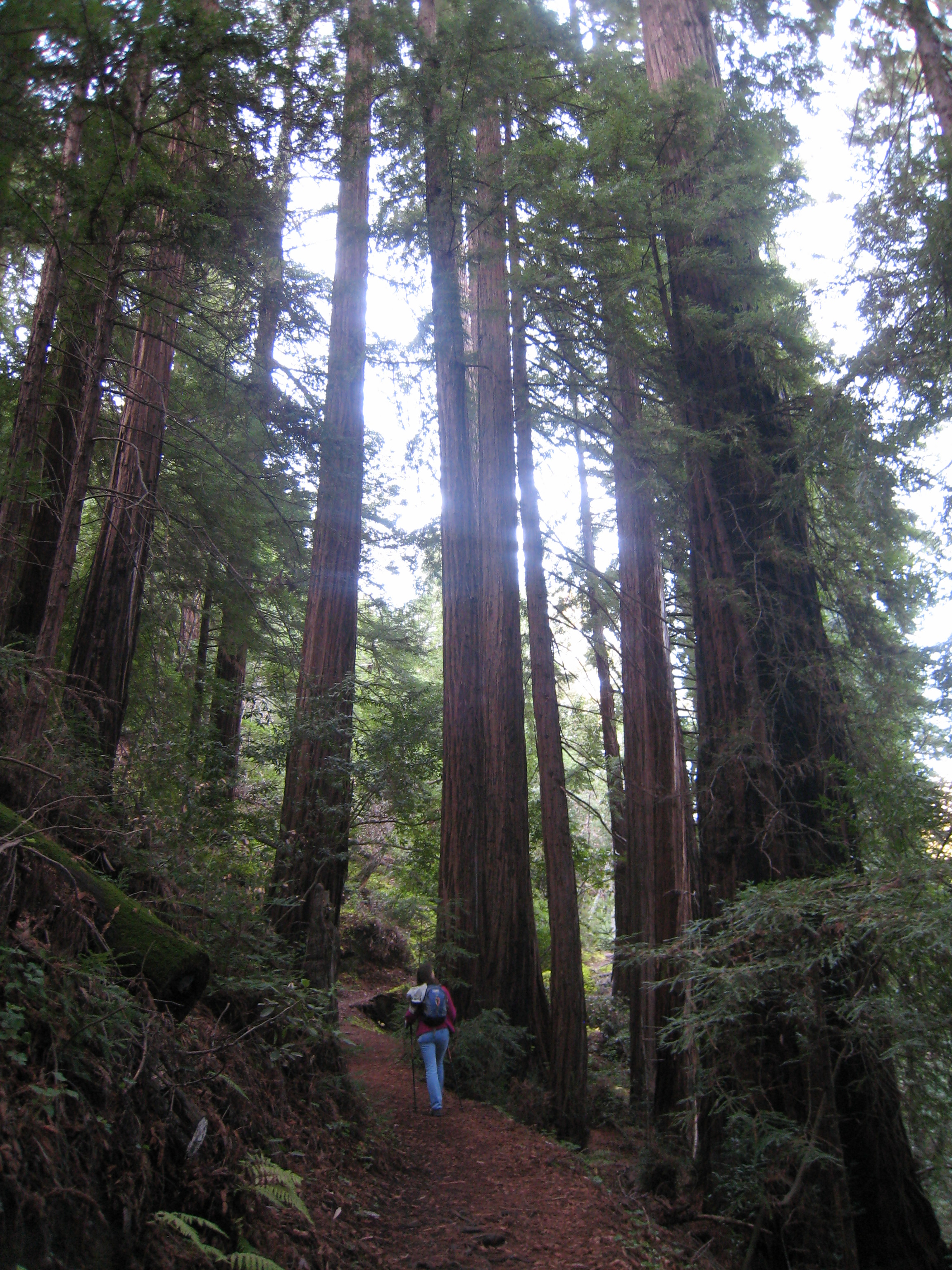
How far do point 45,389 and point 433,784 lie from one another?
6.45 m

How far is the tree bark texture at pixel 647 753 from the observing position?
9.95 metres

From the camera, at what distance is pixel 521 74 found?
Answer: 972cm

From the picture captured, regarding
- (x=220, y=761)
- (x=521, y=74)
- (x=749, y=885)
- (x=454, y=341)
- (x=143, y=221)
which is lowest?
(x=749, y=885)

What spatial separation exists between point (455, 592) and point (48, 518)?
16.2 ft

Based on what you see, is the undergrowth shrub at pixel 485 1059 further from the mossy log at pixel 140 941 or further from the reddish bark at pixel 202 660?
the mossy log at pixel 140 941

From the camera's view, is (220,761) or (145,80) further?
(220,761)

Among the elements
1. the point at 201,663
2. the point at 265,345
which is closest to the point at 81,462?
the point at 265,345

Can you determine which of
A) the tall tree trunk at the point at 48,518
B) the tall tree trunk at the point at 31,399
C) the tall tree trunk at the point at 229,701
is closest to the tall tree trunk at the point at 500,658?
the tall tree trunk at the point at 229,701

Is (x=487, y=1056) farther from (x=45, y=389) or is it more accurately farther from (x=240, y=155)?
(x=240, y=155)

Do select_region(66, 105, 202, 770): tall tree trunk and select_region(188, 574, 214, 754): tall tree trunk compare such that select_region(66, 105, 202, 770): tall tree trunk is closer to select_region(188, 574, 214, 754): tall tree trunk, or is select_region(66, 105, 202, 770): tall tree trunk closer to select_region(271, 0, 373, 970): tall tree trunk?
select_region(188, 574, 214, 754): tall tree trunk

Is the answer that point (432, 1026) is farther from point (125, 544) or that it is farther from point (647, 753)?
point (125, 544)

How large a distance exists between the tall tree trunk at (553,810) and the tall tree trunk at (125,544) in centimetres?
420

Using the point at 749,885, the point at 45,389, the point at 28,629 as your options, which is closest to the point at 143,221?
the point at 45,389

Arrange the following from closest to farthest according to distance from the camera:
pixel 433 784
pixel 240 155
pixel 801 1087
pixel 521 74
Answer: pixel 801 1087, pixel 240 155, pixel 521 74, pixel 433 784
